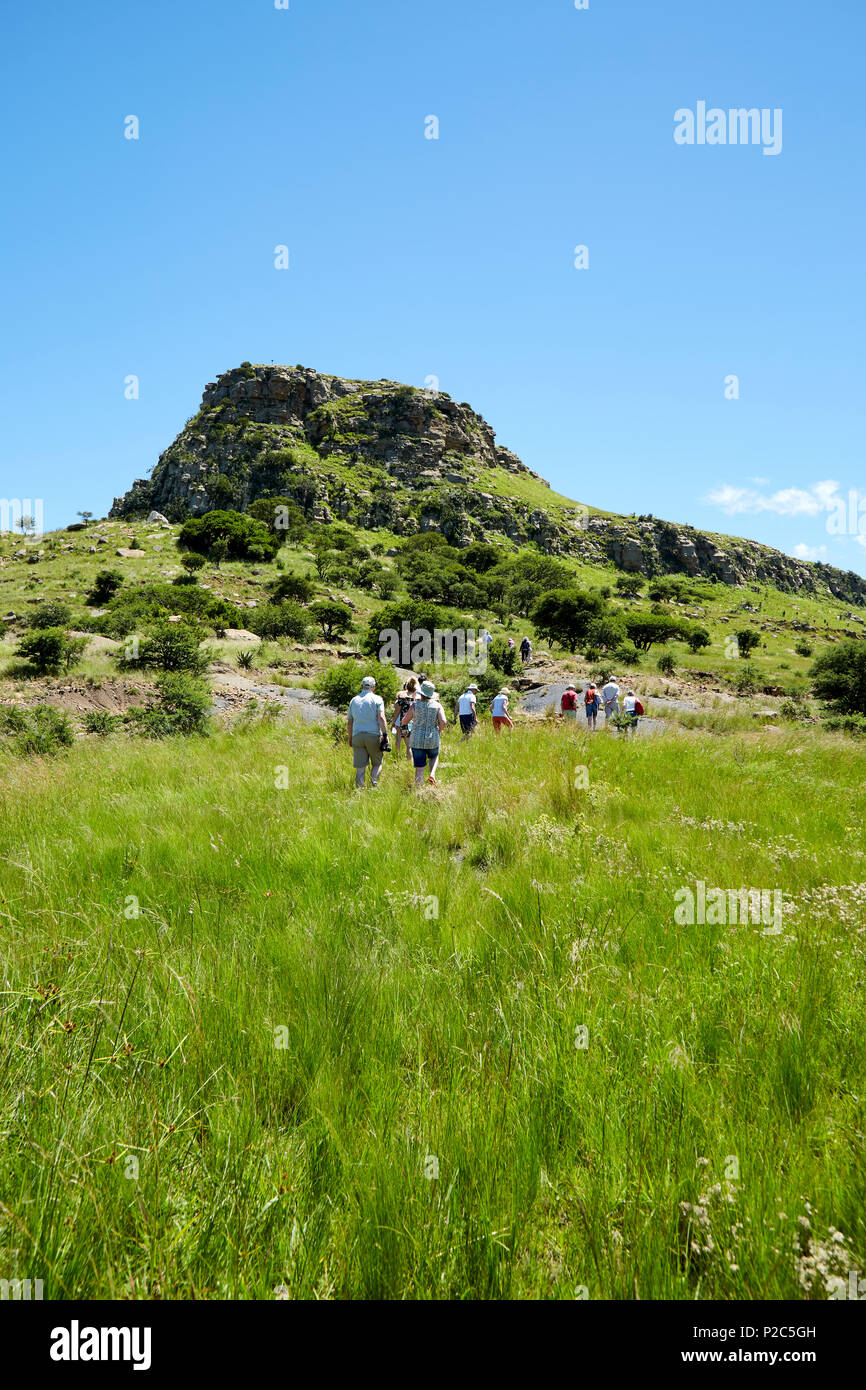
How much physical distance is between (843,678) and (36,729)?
98.1ft

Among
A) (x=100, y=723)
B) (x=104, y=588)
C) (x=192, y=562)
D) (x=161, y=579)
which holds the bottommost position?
(x=100, y=723)

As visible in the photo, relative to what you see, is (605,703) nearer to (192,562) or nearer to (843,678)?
(843,678)

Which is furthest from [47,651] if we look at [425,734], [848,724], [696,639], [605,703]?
[696,639]

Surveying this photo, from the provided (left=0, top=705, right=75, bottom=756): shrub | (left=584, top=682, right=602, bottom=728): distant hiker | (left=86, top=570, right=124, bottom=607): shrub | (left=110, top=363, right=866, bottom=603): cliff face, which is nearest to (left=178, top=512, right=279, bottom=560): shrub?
(left=86, top=570, right=124, bottom=607): shrub

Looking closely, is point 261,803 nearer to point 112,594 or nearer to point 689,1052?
point 689,1052

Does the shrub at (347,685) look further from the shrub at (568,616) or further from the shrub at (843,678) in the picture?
the shrub at (568,616)

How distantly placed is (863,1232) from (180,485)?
119 meters

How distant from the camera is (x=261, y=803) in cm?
574

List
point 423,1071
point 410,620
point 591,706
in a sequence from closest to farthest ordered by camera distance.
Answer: point 423,1071 < point 591,706 < point 410,620

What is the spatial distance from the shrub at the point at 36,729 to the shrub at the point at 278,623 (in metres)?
16.8

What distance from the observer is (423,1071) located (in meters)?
2.11

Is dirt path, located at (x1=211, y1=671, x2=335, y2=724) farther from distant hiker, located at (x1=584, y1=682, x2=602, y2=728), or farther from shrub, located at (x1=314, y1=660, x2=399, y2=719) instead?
distant hiker, located at (x1=584, y1=682, x2=602, y2=728)

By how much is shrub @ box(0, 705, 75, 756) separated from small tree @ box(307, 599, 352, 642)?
20.3m
